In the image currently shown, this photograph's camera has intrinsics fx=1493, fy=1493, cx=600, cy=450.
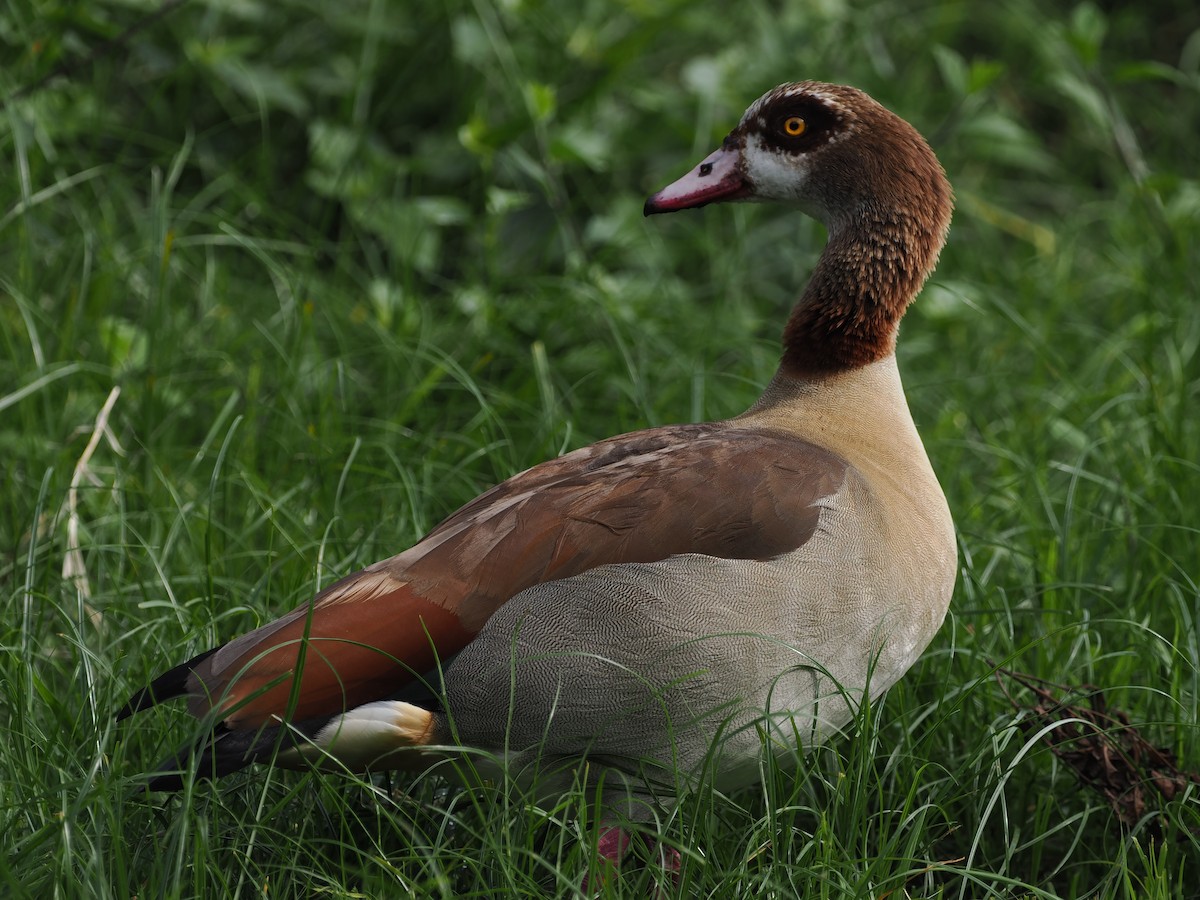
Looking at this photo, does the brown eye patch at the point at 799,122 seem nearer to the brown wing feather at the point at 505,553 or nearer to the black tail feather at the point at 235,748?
the brown wing feather at the point at 505,553

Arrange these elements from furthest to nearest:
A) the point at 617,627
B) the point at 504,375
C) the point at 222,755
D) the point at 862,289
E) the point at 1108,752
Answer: the point at 504,375, the point at 862,289, the point at 1108,752, the point at 617,627, the point at 222,755

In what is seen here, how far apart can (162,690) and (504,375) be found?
219 cm

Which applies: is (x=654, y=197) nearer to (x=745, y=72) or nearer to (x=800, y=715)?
(x=800, y=715)

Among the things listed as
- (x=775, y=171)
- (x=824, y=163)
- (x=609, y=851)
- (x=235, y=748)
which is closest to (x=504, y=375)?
(x=775, y=171)

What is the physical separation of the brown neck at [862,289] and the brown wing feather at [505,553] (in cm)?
37

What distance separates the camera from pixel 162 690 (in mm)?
2689

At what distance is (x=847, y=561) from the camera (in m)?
2.82

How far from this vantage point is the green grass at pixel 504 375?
110 inches

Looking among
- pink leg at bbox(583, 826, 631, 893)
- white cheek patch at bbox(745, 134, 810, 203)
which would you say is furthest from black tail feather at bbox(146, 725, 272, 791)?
white cheek patch at bbox(745, 134, 810, 203)

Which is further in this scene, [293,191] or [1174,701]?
[293,191]

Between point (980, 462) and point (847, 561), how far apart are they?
1.83 m

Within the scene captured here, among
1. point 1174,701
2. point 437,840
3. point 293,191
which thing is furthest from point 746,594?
point 293,191

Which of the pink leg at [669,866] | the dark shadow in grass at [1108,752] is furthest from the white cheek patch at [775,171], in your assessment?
the pink leg at [669,866]

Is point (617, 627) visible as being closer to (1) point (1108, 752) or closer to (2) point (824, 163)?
(1) point (1108, 752)
